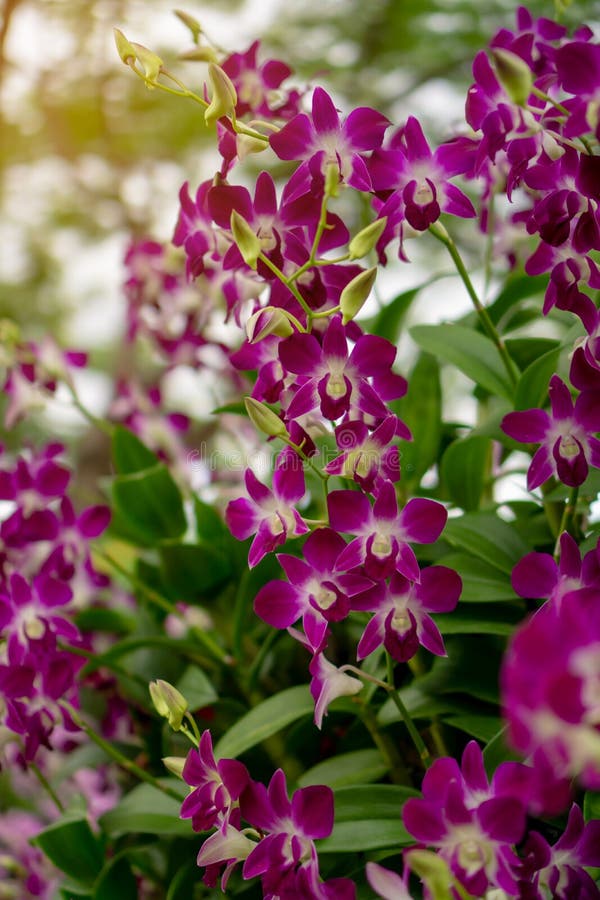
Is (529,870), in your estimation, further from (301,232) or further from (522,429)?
(301,232)

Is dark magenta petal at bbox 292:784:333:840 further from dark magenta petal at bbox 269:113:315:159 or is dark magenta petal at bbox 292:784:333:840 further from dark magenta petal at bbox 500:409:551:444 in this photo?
dark magenta petal at bbox 269:113:315:159

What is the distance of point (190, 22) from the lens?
61 cm

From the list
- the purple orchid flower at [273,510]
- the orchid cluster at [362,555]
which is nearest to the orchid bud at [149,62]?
the orchid cluster at [362,555]

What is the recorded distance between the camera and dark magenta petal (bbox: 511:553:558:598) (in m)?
0.45

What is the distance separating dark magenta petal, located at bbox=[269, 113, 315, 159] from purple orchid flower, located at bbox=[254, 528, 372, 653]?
20 centimetres

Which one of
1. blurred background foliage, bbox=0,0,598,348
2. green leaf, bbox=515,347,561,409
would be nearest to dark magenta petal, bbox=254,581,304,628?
green leaf, bbox=515,347,561,409

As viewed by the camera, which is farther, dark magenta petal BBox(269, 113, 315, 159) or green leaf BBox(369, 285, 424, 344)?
green leaf BBox(369, 285, 424, 344)

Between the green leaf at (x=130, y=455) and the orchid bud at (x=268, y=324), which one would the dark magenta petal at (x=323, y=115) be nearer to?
the orchid bud at (x=268, y=324)

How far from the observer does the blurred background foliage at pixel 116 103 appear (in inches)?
70.4

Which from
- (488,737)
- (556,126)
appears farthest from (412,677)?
(556,126)

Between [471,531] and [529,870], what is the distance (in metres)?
0.24

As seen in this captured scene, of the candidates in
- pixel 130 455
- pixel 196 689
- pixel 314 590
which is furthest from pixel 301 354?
pixel 130 455

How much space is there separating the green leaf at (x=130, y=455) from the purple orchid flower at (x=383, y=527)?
1.42ft

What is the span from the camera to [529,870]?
→ 383 millimetres
